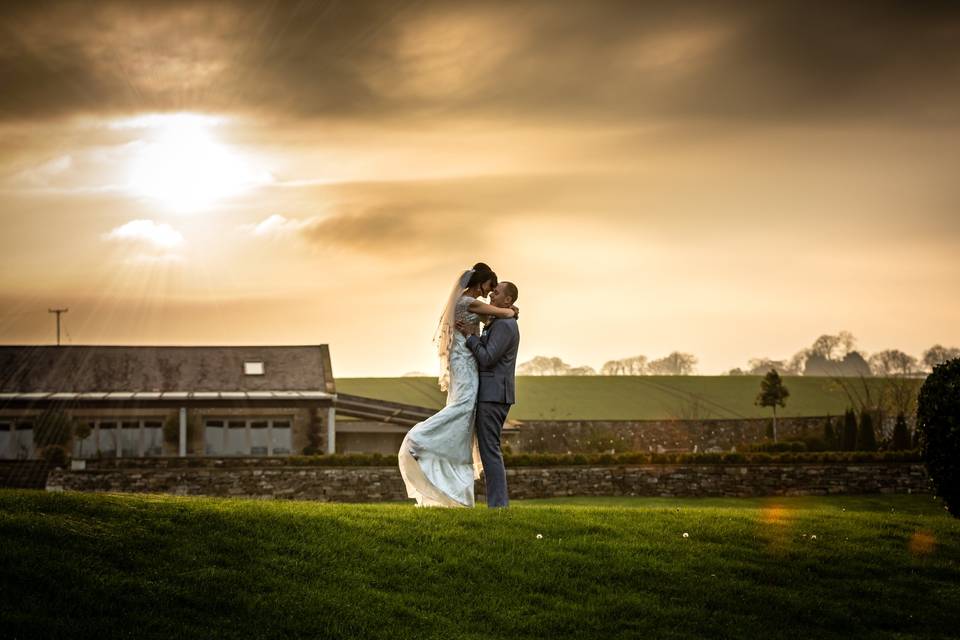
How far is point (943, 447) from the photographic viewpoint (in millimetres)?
14812

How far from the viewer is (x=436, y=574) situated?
1053 cm

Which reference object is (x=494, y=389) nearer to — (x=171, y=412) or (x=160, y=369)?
(x=171, y=412)

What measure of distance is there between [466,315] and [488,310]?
341mm

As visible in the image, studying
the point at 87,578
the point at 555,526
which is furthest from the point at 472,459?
the point at 87,578

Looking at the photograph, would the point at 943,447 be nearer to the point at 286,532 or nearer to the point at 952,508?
the point at 952,508

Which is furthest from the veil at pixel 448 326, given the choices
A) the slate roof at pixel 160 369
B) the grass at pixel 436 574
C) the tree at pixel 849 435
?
the tree at pixel 849 435

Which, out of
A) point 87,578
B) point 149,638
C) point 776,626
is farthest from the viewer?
point 776,626

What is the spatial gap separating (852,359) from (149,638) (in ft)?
417

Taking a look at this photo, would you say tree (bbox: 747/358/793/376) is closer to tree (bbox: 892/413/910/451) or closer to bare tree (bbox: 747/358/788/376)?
bare tree (bbox: 747/358/788/376)

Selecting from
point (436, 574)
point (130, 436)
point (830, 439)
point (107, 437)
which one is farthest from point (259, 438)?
point (436, 574)

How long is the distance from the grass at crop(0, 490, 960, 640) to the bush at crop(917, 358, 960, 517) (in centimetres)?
180

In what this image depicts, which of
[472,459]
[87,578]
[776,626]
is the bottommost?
[776,626]

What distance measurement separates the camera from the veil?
13164mm

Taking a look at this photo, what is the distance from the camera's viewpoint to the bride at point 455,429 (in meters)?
12.8
